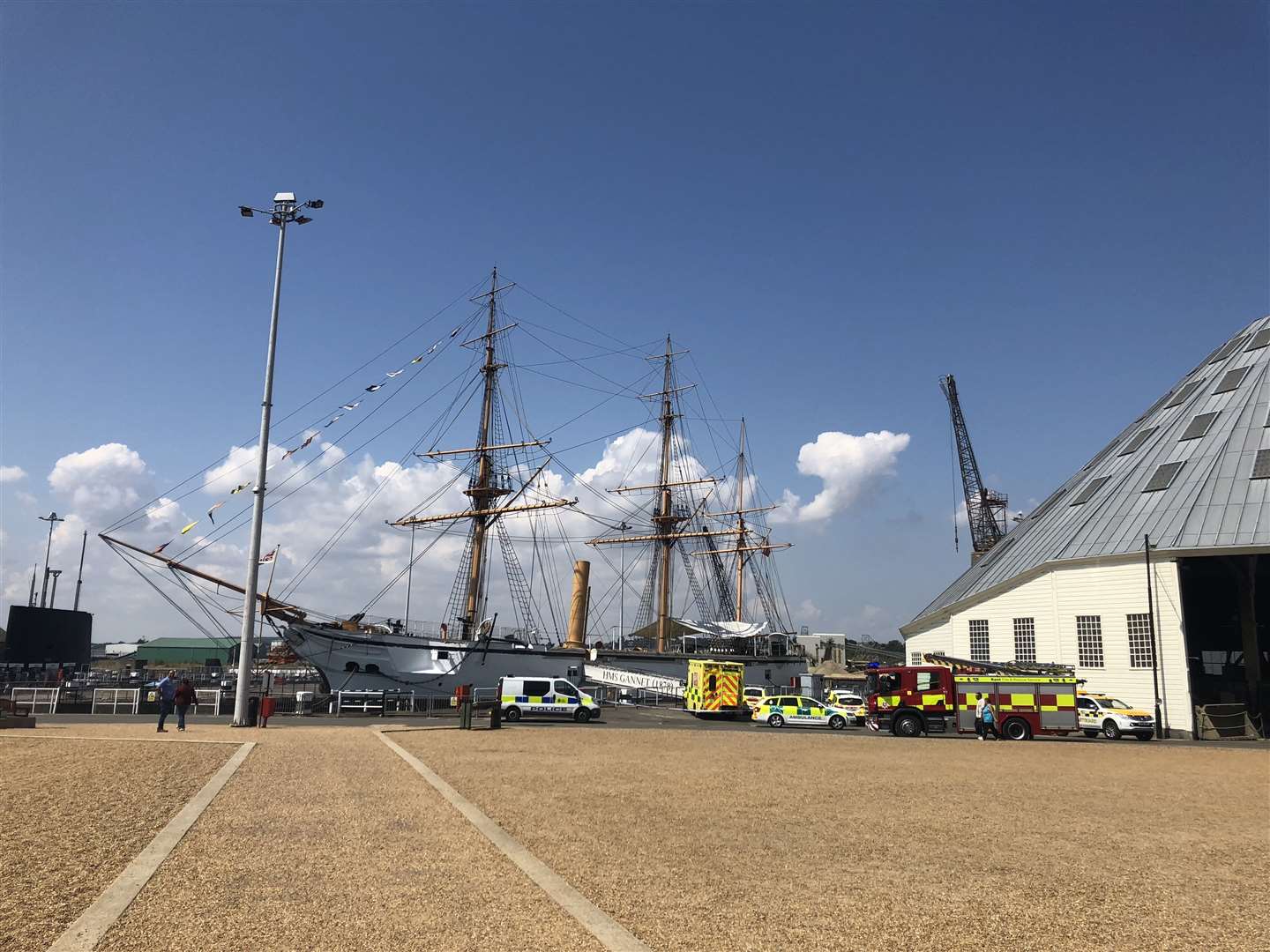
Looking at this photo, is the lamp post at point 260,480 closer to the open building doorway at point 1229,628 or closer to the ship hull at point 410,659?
the ship hull at point 410,659

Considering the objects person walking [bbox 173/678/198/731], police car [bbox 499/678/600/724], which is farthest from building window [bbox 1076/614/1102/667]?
person walking [bbox 173/678/198/731]

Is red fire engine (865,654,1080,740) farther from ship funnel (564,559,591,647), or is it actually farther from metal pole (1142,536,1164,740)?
ship funnel (564,559,591,647)

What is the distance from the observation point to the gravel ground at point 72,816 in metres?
6.48

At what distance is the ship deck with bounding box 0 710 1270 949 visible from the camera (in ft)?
21.3

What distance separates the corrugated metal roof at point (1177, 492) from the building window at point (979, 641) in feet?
6.71

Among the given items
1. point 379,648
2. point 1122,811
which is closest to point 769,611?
point 379,648

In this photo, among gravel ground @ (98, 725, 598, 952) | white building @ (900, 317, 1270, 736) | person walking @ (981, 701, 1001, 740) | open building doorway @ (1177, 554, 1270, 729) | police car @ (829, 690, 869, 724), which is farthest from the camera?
open building doorway @ (1177, 554, 1270, 729)

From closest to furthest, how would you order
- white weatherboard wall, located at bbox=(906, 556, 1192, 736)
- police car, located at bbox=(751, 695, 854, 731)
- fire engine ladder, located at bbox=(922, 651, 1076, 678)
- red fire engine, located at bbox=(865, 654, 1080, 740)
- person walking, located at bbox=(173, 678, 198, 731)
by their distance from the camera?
person walking, located at bbox=(173, 678, 198, 731)
red fire engine, located at bbox=(865, 654, 1080, 740)
fire engine ladder, located at bbox=(922, 651, 1076, 678)
white weatherboard wall, located at bbox=(906, 556, 1192, 736)
police car, located at bbox=(751, 695, 854, 731)

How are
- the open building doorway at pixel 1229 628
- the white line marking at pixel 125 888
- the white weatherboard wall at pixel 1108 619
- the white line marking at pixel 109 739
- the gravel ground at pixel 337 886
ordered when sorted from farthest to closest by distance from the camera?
the open building doorway at pixel 1229 628
the white weatherboard wall at pixel 1108 619
the white line marking at pixel 109 739
the gravel ground at pixel 337 886
the white line marking at pixel 125 888

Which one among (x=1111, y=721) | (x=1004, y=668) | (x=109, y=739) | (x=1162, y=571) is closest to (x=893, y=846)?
(x=109, y=739)

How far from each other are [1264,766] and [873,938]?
21417mm

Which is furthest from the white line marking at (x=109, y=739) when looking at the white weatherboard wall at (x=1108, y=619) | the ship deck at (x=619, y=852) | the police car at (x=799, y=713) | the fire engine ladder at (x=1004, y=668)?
the white weatherboard wall at (x=1108, y=619)

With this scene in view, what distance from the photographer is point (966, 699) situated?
30266 mm

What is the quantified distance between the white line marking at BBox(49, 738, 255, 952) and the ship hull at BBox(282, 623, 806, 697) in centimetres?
3930
